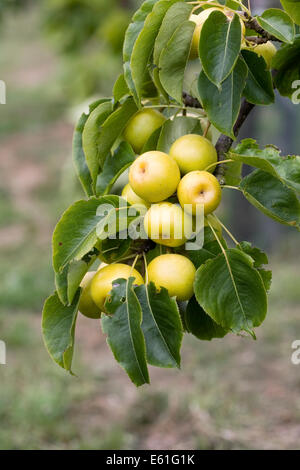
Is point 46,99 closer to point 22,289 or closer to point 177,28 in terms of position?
point 22,289

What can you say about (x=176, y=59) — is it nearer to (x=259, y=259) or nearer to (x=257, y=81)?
(x=257, y=81)

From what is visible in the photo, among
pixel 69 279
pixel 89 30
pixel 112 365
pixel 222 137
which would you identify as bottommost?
pixel 112 365

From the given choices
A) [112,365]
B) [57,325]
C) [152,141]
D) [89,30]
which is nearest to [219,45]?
[152,141]

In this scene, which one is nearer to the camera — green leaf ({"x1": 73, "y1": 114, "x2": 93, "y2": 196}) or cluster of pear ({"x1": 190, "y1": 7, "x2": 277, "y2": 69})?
cluster of pear ({"x1": 190, "y1": 7, "x2": 277, "y2": 69})

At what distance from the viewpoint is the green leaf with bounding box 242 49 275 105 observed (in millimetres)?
820

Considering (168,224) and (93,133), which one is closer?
(168,224)

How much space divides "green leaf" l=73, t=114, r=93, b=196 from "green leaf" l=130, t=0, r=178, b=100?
19 centimetres

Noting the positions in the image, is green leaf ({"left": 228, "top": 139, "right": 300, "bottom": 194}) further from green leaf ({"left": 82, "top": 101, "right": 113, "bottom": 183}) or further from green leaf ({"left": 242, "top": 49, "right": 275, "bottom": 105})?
green leaf ({"left": 82, "top": 101, "right": 113, "bottom": 183})

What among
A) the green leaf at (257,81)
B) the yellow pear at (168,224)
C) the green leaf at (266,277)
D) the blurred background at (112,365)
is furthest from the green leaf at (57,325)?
the blurred background at (112,365)

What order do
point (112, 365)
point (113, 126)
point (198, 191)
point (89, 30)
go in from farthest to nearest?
point (89, 30) < point (112, 365) < point (113, 126) < point (198, 191)

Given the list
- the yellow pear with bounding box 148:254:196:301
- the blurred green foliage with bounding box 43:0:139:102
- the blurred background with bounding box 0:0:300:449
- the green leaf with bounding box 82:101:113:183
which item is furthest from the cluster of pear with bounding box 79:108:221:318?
the blurred green foliage with bounding box 43:0:139:102

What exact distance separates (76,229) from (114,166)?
0.45ft

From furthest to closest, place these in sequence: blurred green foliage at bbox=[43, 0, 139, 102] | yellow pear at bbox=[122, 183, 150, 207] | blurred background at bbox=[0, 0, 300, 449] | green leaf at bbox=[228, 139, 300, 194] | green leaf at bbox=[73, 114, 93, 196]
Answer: blurred green foliage at bbox=[43, 0, 139, 102]
blurred background at bbox=[0, 0, 300, 449]
green leaf at bbox=[73, 114, 93, 196]
yellow pear at bbox=[122, 183, 150, 207]
green leaf at bbox=[228, 139, 300, 194]

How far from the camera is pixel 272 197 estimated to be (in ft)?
2.63
